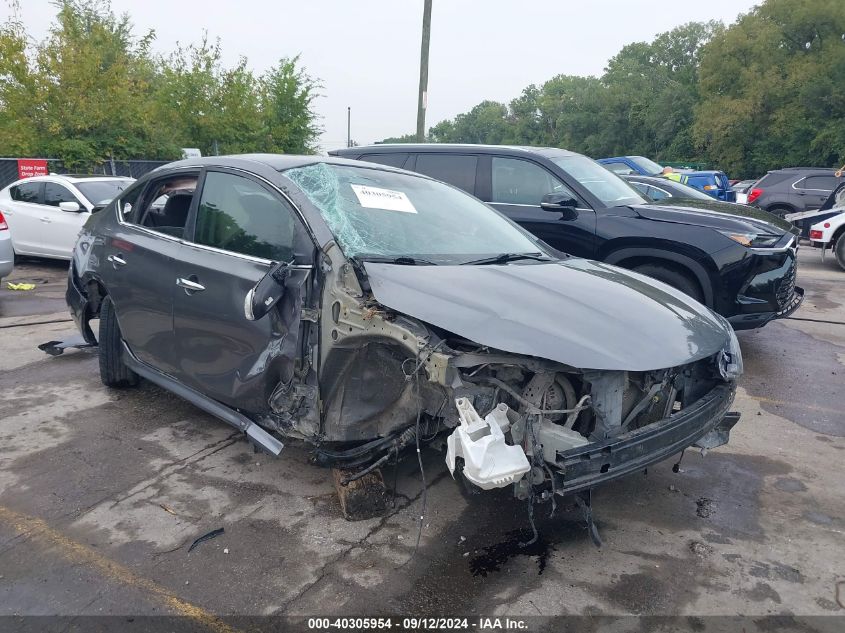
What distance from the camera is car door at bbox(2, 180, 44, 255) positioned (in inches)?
406

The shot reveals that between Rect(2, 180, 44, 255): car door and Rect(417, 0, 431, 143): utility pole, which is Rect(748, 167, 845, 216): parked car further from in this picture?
Rect(2, 180, 44, 255): car door

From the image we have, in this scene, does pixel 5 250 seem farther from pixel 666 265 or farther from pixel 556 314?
pixel 556 314

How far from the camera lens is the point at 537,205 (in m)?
6.63

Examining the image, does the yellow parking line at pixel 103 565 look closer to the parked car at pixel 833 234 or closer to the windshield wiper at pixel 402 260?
the windshield wiper at pixel 402 260

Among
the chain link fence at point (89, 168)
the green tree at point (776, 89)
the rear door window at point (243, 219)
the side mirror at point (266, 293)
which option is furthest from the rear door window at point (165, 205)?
the green tree at point (776, 89)

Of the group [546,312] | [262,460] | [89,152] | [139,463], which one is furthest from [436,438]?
[89,152]

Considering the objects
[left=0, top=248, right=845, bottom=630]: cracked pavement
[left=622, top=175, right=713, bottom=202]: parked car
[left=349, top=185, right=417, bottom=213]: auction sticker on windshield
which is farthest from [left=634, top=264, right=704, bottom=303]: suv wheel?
[left=622, top=175, right=713, bottom=202]: parked car

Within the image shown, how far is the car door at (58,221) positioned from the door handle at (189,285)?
7.06m

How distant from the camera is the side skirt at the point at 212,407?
138 inches

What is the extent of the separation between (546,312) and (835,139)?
3694cm

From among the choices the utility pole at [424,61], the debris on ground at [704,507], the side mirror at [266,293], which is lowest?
the debris on ground at [704,507]

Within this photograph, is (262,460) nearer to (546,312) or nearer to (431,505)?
(431,505)

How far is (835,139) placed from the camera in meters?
32.7

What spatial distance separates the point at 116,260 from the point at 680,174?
17558mm
